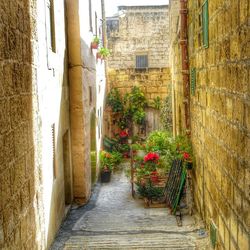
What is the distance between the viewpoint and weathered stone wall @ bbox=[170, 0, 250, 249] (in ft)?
12.5

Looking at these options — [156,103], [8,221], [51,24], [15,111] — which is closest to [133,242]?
[8,221]

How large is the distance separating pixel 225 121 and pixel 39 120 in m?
2.51

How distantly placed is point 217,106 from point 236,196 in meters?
1.42

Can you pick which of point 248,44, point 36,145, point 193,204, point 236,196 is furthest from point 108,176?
point 248,44

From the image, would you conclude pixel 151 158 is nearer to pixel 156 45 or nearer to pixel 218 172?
pixel 218 172

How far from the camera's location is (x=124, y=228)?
7.94 meters

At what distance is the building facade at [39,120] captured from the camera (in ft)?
12.8

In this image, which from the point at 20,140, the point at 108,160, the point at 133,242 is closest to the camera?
the point at 20,140

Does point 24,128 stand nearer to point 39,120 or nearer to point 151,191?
point 39,120

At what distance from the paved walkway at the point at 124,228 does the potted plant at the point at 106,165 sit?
1.98 meters

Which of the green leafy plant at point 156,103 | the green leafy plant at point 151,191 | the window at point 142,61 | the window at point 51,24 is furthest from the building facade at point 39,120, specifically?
the window at point 142,61

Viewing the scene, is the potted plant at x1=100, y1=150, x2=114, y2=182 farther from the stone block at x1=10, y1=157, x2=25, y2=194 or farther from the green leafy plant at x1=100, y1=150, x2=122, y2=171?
the stone block at x1=10, y1=157, x2=25, y2=194

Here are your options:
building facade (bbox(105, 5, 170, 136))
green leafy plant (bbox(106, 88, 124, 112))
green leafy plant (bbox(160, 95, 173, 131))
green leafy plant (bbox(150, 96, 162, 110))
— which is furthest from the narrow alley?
building facade (bbox(105, 5, 170, 136))

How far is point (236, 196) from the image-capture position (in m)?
4.23
